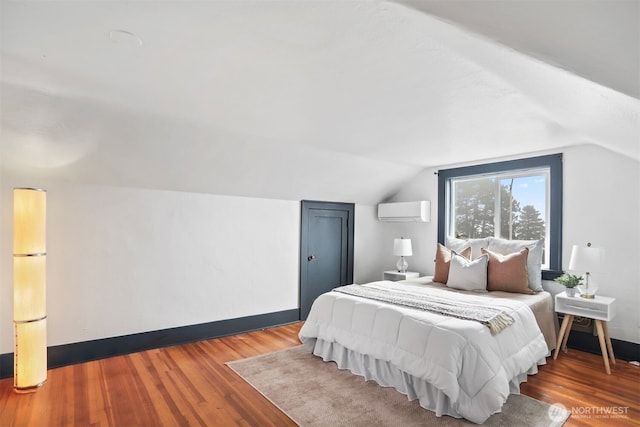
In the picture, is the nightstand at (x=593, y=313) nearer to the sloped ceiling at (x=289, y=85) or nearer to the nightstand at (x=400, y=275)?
the sloped ceiling at (x=289, y=85)

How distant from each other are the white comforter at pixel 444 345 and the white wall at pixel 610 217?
1.22 metres

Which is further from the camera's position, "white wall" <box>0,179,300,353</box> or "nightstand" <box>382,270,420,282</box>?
"nightstand" <box>382,270,420,282</box>

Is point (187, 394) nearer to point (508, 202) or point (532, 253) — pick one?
point (532, 253)

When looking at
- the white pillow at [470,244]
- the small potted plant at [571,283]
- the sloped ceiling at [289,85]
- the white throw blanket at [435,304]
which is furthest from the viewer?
the white pillow at [470,244]

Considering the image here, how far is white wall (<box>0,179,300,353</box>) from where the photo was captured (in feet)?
10.4

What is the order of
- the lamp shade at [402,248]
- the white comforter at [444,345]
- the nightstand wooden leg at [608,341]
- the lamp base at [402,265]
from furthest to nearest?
the lamp base at [402,265]
the lamp shade at [402,248]
the nightstand wooden leg at [608,341]
the white comforter at [444,345]

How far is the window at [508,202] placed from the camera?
155 inches

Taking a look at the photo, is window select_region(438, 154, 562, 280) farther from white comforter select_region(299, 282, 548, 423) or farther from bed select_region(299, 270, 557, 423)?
white comforter select_region(299, 282, 548, 423)

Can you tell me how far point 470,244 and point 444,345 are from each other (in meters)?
2.32

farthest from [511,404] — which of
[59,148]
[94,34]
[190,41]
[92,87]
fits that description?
[59,148]

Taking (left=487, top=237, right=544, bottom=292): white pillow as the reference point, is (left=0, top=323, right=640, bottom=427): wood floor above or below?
below

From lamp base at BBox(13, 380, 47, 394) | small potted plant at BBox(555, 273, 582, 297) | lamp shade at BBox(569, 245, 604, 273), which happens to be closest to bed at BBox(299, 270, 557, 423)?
small potted plant at BBox(555, 273, 582, 297)

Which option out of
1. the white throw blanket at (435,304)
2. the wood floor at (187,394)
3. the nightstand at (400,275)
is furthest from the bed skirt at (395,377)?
the nightstand at (400,275)

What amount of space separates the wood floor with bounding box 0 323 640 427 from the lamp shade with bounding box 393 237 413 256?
2.15m
